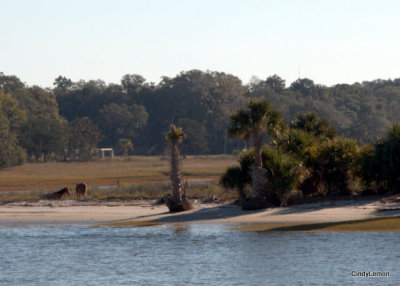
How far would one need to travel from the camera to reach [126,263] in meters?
27.0

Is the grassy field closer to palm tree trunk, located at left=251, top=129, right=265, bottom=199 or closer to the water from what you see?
palm tree trunk, located at left=251, top=129, right=265, bottom=199

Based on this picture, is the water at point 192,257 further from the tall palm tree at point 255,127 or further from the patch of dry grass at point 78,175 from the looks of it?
the patch of dry grass at point 78,175

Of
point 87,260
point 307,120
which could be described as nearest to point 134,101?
point 307,120

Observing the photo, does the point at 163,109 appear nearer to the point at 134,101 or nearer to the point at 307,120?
the point at 134,101

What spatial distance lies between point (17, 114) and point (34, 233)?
85.8 meters

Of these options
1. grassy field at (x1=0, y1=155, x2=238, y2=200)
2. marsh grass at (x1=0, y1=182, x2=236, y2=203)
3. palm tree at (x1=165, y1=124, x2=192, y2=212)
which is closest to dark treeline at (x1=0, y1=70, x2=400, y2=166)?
grassy field at (x1=0, y1=155, x2=238, y2=200)

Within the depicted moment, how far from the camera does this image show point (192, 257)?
90.7ft

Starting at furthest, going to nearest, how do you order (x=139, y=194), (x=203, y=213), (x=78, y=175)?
(x=78, y=175) < (x=139, y=194) < (x=203, y=213)

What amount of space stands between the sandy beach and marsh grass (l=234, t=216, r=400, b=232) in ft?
3.62

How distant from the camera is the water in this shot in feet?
78.7

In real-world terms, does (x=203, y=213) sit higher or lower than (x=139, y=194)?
lower

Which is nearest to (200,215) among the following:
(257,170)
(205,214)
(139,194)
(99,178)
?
(205,214)

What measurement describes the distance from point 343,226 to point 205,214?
7.65 m

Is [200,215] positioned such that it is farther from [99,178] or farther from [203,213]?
[99,178]
